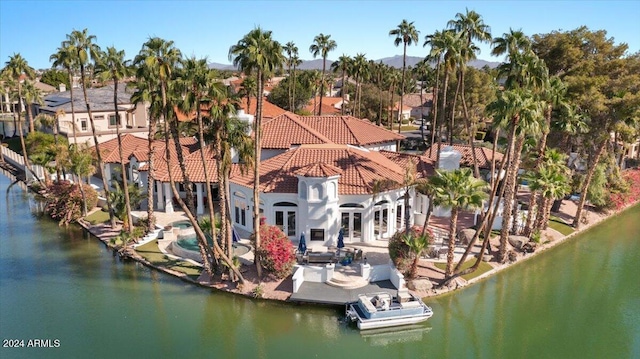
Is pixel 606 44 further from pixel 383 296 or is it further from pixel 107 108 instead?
pixel 107 108

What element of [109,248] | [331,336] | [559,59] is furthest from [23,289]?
[559,59]

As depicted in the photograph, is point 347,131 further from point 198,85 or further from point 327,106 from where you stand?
point 327,106

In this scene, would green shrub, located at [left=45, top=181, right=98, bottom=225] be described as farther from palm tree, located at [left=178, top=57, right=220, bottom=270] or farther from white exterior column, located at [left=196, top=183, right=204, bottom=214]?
palm tree, located at [left=178, top=57, right=220, bottom=270]

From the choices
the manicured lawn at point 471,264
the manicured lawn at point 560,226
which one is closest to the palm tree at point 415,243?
the manicured lawn at point 471,264

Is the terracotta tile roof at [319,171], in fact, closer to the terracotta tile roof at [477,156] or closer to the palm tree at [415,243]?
the palm tree at [415,243]

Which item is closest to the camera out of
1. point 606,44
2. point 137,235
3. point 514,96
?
point 514,96

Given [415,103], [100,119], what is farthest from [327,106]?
[100,119]

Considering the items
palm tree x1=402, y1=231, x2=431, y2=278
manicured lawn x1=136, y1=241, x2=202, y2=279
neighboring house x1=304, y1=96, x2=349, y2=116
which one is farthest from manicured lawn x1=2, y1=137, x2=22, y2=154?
palm tree x1=402, y1=231, x2=431, y2=278
